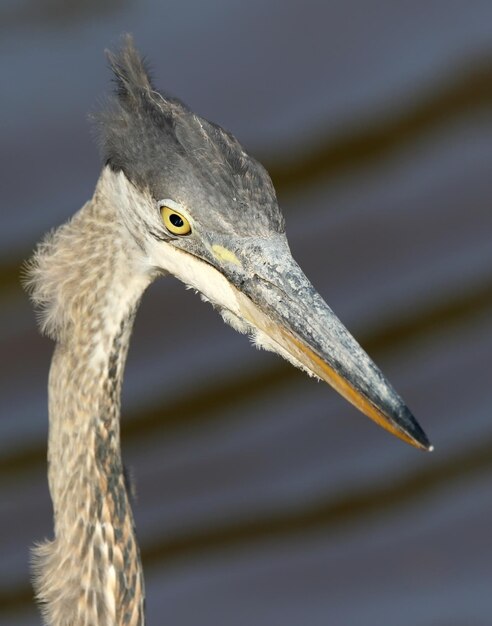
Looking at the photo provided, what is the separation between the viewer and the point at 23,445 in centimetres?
452

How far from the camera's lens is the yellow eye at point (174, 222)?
2553 millimetres

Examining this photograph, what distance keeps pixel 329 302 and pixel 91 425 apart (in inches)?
82.0

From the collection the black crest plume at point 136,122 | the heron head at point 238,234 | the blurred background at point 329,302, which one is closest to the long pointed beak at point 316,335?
the heron head at point 238,234

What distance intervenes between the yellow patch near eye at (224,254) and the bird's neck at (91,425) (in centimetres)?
22

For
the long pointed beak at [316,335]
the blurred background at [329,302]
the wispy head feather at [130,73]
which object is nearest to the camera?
the long pointed beak at [316,335]

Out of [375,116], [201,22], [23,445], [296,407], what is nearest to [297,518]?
[296,407]

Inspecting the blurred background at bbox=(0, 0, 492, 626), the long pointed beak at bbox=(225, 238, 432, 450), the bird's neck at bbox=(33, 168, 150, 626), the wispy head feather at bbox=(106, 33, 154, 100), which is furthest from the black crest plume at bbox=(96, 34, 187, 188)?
the blurred background at bbox=(0, 0, 492, 626)

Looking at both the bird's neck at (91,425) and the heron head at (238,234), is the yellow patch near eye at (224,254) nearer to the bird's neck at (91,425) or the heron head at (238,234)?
the heron head at (238,234)

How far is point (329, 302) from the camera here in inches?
189

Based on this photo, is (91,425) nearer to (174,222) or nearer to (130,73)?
(174,222)

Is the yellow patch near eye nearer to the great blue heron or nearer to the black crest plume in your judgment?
the great blue heron

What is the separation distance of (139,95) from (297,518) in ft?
7.39

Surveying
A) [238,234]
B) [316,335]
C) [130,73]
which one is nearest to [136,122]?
[130,73]

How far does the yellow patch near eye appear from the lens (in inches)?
99.3
